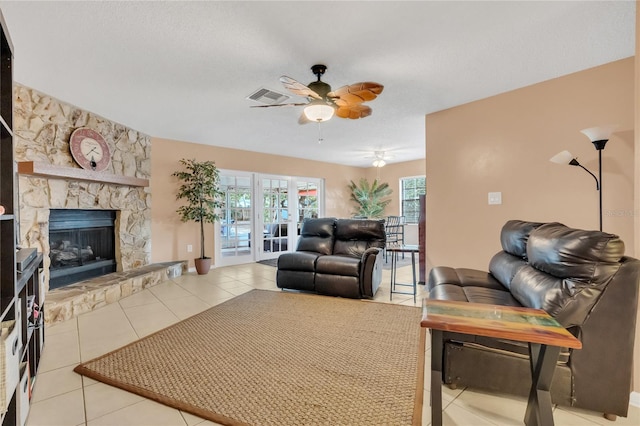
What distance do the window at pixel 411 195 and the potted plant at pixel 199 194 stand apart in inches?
184

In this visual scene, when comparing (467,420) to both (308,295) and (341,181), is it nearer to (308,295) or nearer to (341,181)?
(308,295)

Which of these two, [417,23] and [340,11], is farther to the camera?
[417,23]

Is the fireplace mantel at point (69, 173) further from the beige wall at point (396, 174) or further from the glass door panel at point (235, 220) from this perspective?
the beige wall at point (396, 174)

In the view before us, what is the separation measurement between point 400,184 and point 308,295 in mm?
4874

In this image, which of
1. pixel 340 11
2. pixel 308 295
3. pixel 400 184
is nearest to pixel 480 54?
pixel 340 11

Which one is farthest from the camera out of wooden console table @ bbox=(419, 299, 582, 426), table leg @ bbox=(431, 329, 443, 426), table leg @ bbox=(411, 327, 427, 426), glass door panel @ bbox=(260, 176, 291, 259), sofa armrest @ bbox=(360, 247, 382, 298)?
glass door panel @ bbox=(260, 176, 291, 259)

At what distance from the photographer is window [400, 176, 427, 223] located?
7.30 meters

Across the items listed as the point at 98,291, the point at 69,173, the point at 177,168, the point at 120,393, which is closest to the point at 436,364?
the point at 120,393

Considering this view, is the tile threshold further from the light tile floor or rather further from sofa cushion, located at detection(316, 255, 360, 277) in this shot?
sofa cushion, located at detection(316, 255, 360, 277)

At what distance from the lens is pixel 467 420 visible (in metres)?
1.49

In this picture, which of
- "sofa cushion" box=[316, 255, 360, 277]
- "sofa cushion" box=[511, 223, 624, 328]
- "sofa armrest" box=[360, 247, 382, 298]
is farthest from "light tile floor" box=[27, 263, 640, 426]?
"sofa cushion" box=[511, 223, 624, 328]

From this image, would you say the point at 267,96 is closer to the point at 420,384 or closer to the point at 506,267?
the point at 506,267

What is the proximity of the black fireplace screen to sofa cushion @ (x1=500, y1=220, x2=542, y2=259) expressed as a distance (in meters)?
4.79

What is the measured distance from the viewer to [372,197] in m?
7.50
